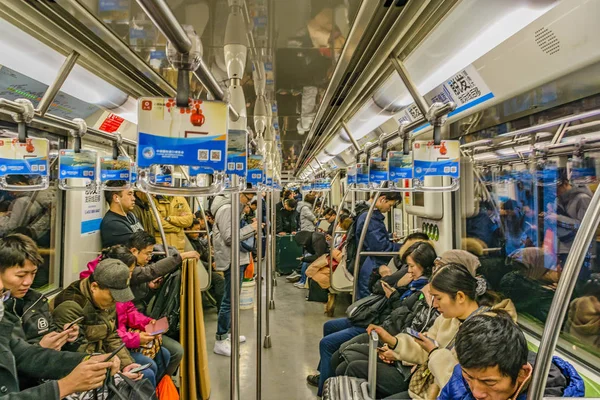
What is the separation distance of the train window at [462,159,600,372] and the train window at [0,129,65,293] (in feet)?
10.3

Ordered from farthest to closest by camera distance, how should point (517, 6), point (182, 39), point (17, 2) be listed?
point (17, 2) → point (517, 6) → point (182, 39)

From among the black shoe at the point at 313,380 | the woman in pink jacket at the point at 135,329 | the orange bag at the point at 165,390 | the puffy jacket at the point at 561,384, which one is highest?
the puffy jacket at the point at 561,384

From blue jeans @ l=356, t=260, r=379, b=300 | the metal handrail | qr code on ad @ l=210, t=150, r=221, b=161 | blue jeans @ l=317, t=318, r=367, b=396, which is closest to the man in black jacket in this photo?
blue jeans @ l=356, t=260, r=379, b=300

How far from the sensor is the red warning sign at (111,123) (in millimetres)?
3602

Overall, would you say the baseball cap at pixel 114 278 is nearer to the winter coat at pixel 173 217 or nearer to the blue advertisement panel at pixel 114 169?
the blue advertisement panel at pixel 114 169

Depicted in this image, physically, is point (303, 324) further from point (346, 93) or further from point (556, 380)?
point (556, 380)

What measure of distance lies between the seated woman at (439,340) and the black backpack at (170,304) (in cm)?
150

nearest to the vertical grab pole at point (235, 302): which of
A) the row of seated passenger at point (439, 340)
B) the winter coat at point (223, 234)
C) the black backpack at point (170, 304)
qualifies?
the row of seated passenger at point (439, 340)

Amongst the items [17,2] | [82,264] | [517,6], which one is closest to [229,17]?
[17,2]

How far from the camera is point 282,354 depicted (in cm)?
419

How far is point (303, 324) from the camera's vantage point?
16.8 feet

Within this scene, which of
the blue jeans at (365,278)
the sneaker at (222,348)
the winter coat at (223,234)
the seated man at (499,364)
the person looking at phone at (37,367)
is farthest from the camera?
the winter coat at (223,234)

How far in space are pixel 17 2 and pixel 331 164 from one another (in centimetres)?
777

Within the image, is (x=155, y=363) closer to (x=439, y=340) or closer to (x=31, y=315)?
(x=31, y=315)
